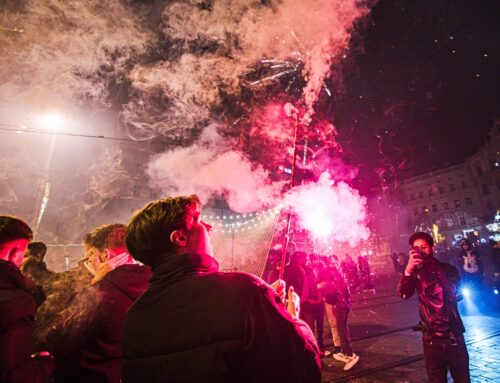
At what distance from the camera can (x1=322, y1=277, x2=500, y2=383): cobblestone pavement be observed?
15.8ft

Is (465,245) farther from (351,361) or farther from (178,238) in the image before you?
(178,238)

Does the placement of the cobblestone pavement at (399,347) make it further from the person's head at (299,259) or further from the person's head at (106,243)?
the person's head at (106,243)

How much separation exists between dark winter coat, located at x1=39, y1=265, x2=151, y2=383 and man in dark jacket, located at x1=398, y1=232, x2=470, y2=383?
3446 millimetres

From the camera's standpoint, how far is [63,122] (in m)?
13.7

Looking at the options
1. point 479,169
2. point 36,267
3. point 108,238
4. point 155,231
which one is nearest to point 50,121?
point 36,267

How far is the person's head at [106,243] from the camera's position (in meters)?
3.04

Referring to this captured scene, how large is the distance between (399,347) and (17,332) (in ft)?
22.4

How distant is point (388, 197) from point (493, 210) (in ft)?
64.3

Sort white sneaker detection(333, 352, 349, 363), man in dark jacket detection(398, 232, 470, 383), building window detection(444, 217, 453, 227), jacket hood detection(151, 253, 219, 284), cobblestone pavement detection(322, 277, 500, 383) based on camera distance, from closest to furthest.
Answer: jacket hood detection(151, 253, 219, 284)
man in dark jacket detection(398, 232, 470, 383)
cobblestone pavement detection(322, 277, 500, 383)
white sneaker detection(333, 352, 349, 363)
building window detection(444, 217, 453, 227)

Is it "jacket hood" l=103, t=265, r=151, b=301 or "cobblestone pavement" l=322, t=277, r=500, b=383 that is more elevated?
"jacket hood" l=103, t=265, r=151, b=301

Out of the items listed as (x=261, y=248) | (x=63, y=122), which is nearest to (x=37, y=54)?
(x=63, y=122)

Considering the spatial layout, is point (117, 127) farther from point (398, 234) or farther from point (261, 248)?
point (398, 234)

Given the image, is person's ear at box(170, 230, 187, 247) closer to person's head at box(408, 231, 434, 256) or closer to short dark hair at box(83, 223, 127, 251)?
short dark hair at box(83, 223, 127, 251)

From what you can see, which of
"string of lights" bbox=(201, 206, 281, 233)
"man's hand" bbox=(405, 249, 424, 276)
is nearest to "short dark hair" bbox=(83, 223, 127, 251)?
"man's hand" bbox=(405, 249, 424, 276)
